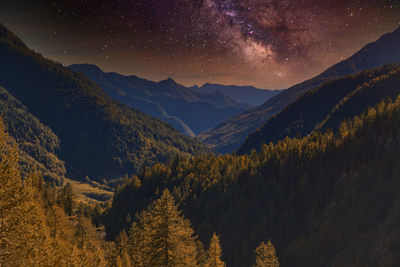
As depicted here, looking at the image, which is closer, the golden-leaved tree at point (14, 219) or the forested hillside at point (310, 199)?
the golden-leaved tree at point (14, 219)

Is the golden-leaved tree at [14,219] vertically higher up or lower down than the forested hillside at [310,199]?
higher up

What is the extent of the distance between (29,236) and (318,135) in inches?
5635

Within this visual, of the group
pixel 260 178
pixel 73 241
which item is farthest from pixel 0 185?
pixel 260 178

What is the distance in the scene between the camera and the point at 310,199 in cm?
11825

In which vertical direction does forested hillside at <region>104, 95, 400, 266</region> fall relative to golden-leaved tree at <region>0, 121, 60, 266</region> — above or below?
below

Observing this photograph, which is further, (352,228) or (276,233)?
(276,233)

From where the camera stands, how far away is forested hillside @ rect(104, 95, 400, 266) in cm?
8812

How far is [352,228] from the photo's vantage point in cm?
9044

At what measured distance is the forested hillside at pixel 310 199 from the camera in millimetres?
88125

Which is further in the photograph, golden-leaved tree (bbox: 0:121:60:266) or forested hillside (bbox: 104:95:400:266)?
forested hillside (bbox: 104:95:400:266)

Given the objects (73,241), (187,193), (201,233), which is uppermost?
(73,241)

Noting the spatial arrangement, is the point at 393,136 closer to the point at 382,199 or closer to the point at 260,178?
the point at 382,199

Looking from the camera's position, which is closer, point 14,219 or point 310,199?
point 14,219

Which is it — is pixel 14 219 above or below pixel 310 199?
above
